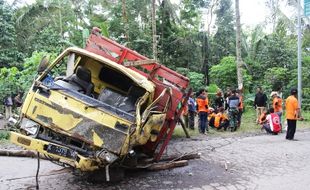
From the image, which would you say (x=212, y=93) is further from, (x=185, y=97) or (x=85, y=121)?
(x=85, y=121)

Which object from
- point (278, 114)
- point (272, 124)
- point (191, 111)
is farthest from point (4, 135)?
point (278, 114)

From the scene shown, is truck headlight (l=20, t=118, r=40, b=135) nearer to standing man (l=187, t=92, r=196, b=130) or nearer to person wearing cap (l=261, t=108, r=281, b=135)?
standing man (l=187, t=92, r=196, b=130)

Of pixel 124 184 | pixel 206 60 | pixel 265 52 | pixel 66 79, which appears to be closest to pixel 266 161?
pixel 124 184

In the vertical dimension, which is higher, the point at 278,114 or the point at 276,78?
the point at 276,78

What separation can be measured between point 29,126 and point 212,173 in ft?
11.2

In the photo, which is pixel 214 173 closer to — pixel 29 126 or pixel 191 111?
pixel 29 126

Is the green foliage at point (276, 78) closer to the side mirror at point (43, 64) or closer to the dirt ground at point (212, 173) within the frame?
the dirt ground at point (212, 173)

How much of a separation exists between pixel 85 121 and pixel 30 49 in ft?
72.7

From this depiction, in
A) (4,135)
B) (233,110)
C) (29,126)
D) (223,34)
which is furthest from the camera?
(223,34)

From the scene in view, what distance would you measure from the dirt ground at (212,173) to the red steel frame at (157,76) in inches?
25.8

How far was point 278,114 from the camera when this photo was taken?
13.4 meters

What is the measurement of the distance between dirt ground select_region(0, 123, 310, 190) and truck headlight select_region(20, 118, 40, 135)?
3.19 ft

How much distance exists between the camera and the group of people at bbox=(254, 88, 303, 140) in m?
11.1

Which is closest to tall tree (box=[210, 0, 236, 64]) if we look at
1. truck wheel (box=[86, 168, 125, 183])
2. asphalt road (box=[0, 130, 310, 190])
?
asphalt road (box=[0, 130, 310, 190])
